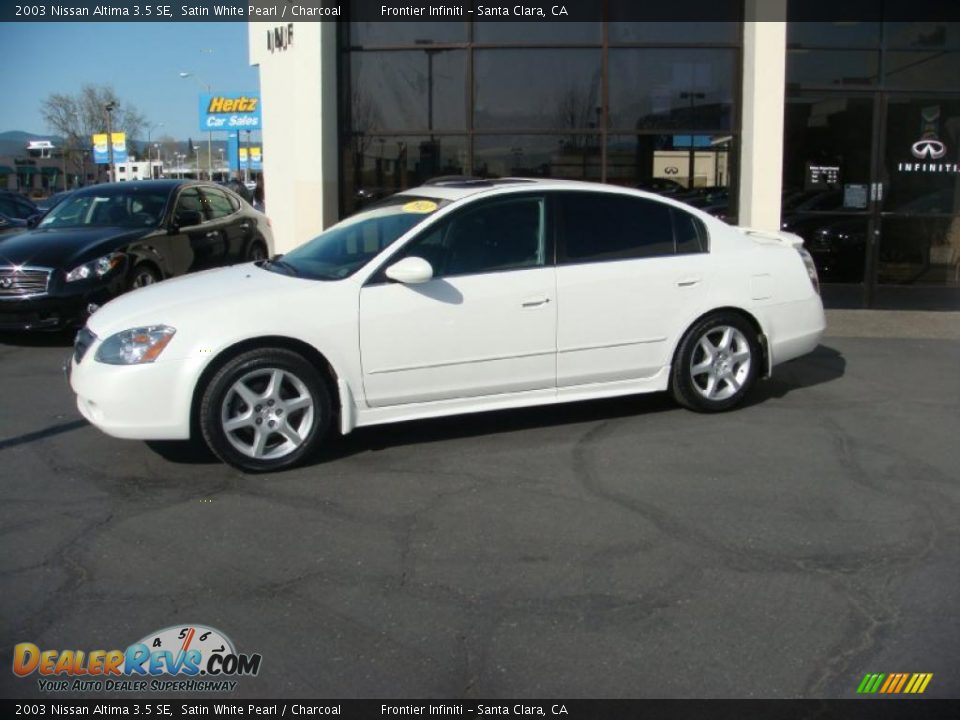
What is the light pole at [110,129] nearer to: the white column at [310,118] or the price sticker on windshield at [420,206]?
the white column at [310,118]

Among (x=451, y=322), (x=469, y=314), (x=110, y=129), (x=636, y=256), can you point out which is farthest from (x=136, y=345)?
(x=110, y=129)

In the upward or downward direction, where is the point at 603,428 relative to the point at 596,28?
downward

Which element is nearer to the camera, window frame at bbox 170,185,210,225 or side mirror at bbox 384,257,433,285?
side mirror at bbox 384,257,433,285

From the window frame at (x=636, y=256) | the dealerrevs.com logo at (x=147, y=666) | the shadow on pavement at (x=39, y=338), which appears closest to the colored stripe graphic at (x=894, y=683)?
the dealerrevs.com logo at (x=147, y=666)

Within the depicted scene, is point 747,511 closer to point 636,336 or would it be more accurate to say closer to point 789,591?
point 789,591

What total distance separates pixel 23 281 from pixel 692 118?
787cm

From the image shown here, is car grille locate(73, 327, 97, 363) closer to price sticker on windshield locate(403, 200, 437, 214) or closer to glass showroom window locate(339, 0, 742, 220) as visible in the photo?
price sticker on windshield locate(403, 200, 437, 214)

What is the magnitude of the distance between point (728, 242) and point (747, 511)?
2.46 meters

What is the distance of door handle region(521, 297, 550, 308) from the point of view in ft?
19.6

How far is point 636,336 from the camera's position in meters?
6.31

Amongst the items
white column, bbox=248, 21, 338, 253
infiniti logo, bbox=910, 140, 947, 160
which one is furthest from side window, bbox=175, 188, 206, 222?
infiniti logo, bbox=910, 140, 947, 160

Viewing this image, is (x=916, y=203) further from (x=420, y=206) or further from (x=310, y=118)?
(x=420, y=206)

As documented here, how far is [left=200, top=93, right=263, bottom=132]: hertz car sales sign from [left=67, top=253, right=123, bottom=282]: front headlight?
192 ft
